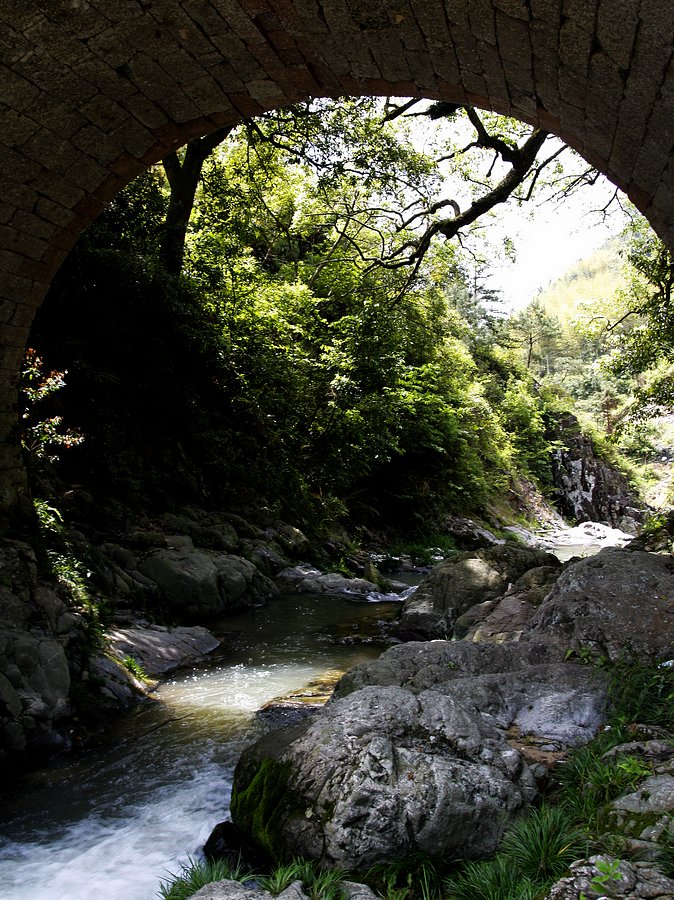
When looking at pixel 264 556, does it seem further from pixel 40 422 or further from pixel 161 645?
pixel 40 422

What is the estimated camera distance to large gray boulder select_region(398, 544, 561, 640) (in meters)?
7.53

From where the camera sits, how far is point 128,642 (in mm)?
5973

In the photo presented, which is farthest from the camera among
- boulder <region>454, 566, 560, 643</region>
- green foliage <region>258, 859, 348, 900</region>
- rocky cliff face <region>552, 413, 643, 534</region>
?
rocky cliff face <region>552, 413, 643, 534</region>

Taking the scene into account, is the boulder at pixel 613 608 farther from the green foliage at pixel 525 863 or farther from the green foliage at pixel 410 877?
the green foliage at pixel 410 877

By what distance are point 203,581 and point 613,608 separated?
210 inches

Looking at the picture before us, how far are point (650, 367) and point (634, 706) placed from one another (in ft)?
27.1

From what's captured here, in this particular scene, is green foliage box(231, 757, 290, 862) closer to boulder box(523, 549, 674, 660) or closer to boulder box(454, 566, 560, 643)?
boulder box(523, 549, 674, 660)

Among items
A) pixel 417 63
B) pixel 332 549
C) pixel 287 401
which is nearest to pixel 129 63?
pixel 417 63

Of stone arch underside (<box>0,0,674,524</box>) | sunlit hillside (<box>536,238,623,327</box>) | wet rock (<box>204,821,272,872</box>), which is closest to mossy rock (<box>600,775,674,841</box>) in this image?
wet rock (<box>204,821,272,872</box>)

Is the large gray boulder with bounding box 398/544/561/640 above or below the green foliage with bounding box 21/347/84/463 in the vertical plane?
below

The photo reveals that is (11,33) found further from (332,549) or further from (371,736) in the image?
(332,549)

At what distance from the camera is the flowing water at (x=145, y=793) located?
299cm

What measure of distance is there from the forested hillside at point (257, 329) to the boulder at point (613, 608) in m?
4.63

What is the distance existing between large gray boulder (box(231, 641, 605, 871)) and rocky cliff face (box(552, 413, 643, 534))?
3001cm
